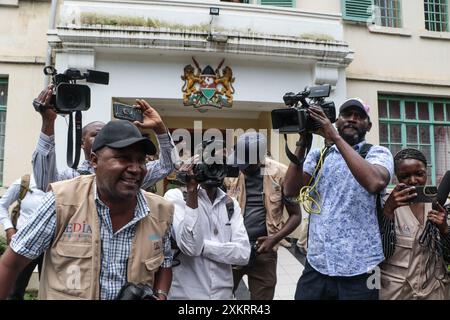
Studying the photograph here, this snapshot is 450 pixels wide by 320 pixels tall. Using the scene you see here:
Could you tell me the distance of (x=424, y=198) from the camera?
6.97 feet

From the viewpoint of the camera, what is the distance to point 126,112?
84.7 inches

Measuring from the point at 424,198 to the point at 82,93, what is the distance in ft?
6.66

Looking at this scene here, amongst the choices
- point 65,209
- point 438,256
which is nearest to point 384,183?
point 438,256

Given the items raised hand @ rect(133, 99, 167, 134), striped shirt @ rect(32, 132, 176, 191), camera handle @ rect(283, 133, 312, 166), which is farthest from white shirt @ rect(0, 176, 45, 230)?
camera handle @ rect(283, 133, 312, 166)

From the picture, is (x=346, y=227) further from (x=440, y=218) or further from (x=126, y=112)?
(x=126, y=112)

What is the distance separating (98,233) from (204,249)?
0.76m

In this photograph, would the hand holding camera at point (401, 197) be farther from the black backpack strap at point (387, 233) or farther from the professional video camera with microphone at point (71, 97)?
the professional video camera with microphone at point (71, 97)

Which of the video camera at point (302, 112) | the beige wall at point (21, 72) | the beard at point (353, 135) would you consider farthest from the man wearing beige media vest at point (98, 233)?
the beige wall at point (21, 72)

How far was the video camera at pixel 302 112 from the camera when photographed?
218cm

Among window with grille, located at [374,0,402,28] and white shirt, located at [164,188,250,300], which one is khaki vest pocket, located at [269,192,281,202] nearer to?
white shirt, located at [164,188,250,300]

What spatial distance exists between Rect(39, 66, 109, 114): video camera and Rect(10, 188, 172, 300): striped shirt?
2.18ft

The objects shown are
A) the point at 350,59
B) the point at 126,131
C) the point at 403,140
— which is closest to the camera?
the point at 126,131

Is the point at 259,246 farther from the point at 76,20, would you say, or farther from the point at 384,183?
the point at 76,20
